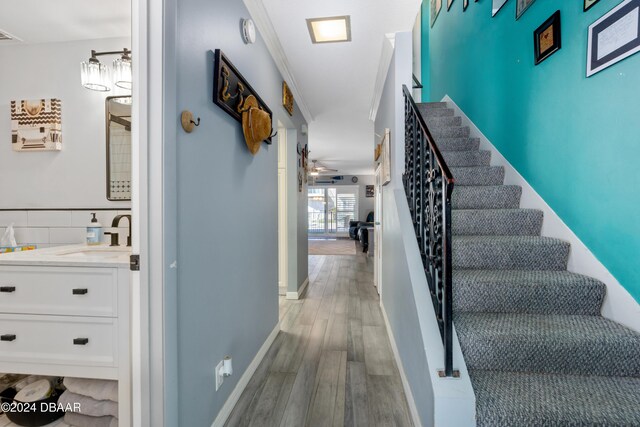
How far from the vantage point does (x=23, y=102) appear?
6.52 ft

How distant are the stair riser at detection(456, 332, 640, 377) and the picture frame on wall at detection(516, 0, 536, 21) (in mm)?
2186

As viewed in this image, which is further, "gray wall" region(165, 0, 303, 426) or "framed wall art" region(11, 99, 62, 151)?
"framed wall art" region(11, 99, 62, 151)

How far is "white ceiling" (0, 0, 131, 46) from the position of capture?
171 cm

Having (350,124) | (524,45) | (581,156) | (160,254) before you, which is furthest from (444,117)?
(160,254)

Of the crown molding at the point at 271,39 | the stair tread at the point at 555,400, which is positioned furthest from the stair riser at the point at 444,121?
the stair tread at the point at 555,400

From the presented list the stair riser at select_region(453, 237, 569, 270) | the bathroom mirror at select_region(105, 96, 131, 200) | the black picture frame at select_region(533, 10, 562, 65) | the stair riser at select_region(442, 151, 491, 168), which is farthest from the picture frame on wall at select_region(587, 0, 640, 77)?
the bathroom mirror at select_region(105, 96, 131, 200)

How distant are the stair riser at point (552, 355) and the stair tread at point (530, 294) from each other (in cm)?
25

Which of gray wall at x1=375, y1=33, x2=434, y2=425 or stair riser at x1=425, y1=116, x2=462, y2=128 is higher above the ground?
stair riser at x1=425, y1=116, x2=462, y2=128

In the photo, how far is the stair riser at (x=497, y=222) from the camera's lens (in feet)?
6.44

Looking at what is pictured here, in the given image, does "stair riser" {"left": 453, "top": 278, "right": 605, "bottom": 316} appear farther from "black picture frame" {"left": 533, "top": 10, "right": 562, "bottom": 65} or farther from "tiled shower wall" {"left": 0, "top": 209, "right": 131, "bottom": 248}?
"tiled shower wall" {"left": 0, "top": 209, "right": 131, "bottom": 248}

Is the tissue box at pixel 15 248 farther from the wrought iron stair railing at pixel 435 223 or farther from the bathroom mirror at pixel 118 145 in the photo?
the wrought iron stair railing at pixel 435 223

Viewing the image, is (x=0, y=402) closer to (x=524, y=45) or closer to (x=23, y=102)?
(x=23, y=102)

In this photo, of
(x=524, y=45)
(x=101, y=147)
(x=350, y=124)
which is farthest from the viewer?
(x=350, y=124)

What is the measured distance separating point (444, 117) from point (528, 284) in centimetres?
229
